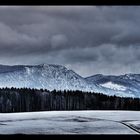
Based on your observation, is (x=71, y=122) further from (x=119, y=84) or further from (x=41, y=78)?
(x=119, y=84)

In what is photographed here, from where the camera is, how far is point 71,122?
5.26 meters

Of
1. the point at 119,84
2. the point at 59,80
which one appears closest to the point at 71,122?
the point at 59,80

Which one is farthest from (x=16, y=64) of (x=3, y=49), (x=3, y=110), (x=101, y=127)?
(x=101, y=127)

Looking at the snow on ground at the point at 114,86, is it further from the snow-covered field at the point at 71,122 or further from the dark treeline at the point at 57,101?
the snow-covered field at the point at 71,122

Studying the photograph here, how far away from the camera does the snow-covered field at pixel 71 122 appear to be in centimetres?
511

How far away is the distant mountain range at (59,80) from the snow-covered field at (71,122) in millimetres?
382

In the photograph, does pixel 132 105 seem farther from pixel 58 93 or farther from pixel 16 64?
pixel 16 64

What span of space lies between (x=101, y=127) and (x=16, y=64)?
5.41 ft

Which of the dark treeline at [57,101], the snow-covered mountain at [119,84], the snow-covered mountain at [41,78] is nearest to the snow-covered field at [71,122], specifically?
the dark treeline at [57,101]

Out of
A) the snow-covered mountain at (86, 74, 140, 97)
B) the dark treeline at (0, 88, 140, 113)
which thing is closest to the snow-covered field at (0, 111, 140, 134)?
the dark treeline at (0, 88, 140, 113)

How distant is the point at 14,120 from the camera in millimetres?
5293

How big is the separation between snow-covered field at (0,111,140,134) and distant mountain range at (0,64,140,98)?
0.38m

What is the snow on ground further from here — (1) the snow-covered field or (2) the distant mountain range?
(1) the snow-covered field

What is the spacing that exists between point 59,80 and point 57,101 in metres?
0.37
